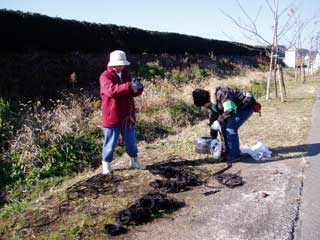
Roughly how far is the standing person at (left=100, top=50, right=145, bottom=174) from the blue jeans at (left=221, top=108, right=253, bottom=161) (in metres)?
1.61

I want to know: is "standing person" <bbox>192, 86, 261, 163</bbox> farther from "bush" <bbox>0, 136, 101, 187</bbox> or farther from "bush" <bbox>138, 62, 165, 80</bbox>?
"bush" <bbox>138, 62, 165, 80</bbox>

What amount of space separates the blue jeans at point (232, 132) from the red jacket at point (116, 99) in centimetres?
163

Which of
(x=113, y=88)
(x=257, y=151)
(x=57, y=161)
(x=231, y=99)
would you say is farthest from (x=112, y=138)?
(x=257, y=151)

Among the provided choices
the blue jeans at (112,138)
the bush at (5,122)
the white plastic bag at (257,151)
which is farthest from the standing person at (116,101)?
the bush at (5,122)

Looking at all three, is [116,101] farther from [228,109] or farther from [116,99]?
[228,109]

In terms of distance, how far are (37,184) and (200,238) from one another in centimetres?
342

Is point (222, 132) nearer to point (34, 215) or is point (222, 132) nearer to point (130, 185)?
point (130, 185)

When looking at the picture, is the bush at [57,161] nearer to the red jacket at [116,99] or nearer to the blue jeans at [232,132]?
the red jacket at [116,99]

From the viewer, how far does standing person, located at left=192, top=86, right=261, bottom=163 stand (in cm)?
605

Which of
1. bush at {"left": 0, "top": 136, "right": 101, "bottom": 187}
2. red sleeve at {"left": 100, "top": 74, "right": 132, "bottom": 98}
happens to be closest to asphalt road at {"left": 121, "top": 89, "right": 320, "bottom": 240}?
red sleeve at {"left": 100, "top": 74, "right": 132, "bottom": 98}

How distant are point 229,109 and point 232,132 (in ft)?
1.86

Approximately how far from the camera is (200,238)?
3863mm

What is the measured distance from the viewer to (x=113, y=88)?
5449 mm

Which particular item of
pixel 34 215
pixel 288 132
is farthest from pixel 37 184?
pixel 288 132
